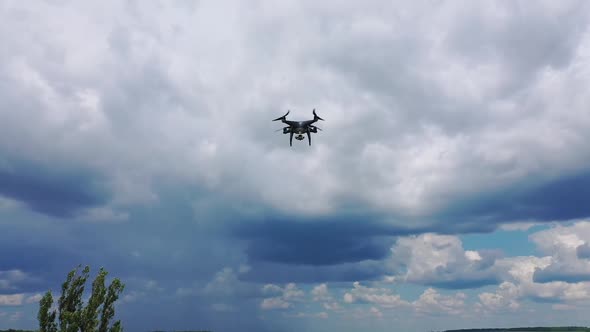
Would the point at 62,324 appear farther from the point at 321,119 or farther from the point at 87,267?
the point at 321,119

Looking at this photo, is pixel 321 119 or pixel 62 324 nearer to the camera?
pixel 62 324

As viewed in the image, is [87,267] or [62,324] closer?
[62,324]

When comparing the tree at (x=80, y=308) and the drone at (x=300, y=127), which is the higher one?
the drone at (x=300, y=127)

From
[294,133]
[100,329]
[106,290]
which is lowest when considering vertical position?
[100,329]

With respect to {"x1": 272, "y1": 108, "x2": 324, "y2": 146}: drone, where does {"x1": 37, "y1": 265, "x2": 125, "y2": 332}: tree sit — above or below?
below

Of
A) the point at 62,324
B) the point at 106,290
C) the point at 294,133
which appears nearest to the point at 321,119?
the point at 294,133

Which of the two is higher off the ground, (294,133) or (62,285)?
(294,133)

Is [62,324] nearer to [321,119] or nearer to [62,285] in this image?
[62,285]

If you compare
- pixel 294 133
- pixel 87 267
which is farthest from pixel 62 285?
pixel 294 133

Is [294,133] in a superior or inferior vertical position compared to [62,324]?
superior
